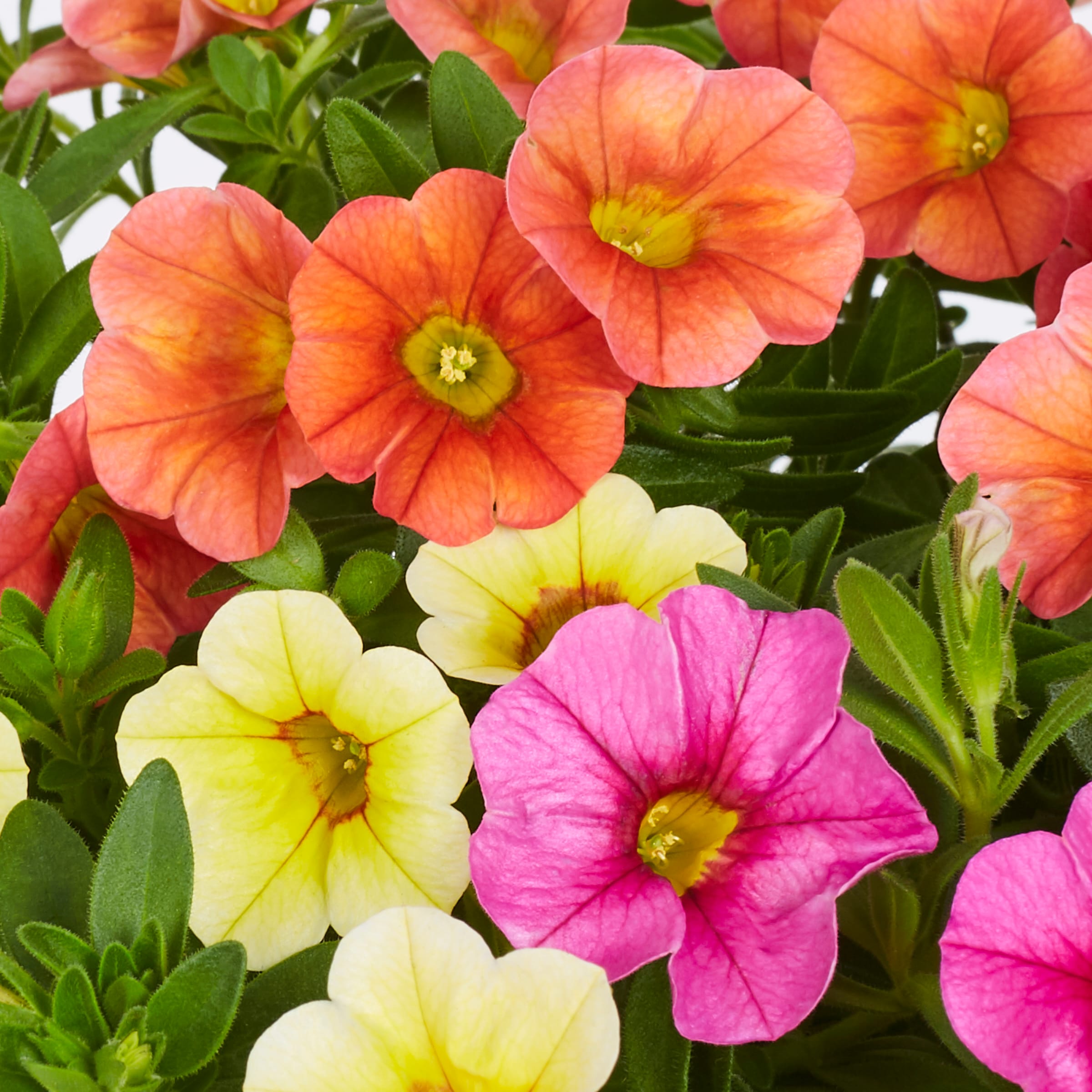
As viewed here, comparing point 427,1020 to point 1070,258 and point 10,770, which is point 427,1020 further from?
point 1070,258

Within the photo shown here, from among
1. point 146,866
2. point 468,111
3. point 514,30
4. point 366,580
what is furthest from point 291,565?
point 514,30

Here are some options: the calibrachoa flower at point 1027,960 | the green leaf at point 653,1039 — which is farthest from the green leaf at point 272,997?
the calibrachoa flower at point 1027,960

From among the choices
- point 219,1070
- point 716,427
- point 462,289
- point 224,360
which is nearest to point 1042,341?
point 716,427

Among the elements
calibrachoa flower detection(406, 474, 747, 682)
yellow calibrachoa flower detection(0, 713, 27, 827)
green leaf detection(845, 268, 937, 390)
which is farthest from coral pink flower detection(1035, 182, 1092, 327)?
yellow calibrachoa flower detection(0, 713, 27, 827)

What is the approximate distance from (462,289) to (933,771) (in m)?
0.31

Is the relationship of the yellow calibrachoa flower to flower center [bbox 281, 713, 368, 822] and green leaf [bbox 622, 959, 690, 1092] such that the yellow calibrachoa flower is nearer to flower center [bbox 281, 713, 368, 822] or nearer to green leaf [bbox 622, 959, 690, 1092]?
flower center [bbox 281, 713, 368, 822]

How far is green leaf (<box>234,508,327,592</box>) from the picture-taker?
0.64 metres

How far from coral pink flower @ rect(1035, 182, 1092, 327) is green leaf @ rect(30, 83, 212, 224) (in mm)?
552

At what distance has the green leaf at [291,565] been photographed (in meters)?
0.64

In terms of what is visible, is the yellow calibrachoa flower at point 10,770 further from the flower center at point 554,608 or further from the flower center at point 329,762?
the flower center at point 554,608

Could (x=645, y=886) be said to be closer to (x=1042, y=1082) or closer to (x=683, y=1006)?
(x=683, y=1006)

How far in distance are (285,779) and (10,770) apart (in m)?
0.12

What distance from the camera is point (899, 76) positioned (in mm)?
777

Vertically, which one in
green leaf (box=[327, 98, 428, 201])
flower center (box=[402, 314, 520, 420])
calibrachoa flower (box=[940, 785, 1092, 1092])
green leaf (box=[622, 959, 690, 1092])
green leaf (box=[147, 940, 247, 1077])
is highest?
green leaf (box=[327, 98, 428, 201])
